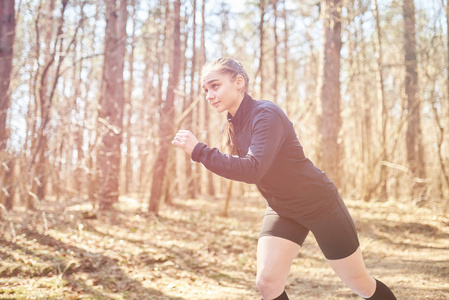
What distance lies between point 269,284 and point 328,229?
540 millimetres

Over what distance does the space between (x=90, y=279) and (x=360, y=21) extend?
12091 mm

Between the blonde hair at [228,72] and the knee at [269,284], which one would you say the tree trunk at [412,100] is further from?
the blonde hair at [228,72]

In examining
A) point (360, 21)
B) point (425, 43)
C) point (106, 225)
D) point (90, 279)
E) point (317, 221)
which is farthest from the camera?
point (360, 21)

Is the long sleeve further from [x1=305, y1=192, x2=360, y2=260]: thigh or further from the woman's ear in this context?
[x1=305, y1=192, x2=360, y2=260]: thigh

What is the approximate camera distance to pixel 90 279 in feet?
16.3

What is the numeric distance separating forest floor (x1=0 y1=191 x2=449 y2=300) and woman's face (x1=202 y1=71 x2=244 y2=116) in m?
3.16

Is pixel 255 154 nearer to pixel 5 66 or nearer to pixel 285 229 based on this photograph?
pixel 285 229

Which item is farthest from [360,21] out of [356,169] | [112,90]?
[112,90]

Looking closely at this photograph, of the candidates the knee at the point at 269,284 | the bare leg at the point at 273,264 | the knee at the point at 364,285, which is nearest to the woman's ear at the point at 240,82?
the bare leg at the point at 273,264

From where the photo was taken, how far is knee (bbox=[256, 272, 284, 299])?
8.32 feet

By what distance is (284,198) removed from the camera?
2562 millimetres

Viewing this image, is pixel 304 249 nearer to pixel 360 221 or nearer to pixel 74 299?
pixel 360 221

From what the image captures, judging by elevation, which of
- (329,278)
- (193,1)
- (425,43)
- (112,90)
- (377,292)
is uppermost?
(193,1)

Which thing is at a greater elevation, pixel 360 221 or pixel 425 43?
pixel 425 43
